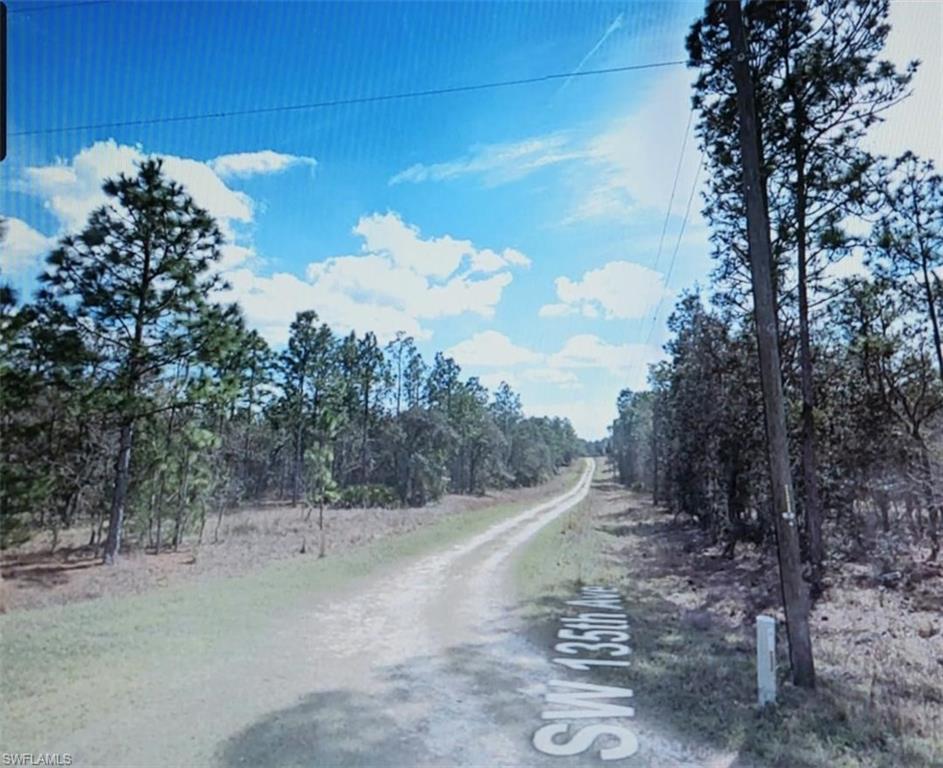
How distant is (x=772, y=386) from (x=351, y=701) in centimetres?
518

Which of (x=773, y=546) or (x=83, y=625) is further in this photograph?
(x=773, y=546)

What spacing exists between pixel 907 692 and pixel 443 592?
6.71m

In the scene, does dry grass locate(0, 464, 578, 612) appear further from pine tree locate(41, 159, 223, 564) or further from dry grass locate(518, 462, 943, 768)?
dry grass locate(518, 462, 943, 768)

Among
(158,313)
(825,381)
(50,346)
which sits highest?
(158,313)

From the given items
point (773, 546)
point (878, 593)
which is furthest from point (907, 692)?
point (773, 546)

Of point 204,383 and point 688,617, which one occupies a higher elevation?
point 204,383

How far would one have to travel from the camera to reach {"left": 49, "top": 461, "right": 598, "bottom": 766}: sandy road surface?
3.97 metres

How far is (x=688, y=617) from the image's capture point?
8.57 m

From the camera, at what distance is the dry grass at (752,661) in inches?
166

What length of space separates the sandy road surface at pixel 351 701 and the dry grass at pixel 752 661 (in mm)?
1347

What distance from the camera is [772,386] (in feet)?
18.7

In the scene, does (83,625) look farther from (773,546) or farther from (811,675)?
(773,546)

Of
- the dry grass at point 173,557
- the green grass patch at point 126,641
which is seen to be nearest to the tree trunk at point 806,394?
the green grass patch at point 126,641

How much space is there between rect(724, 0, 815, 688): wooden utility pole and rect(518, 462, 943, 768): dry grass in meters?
0.58
